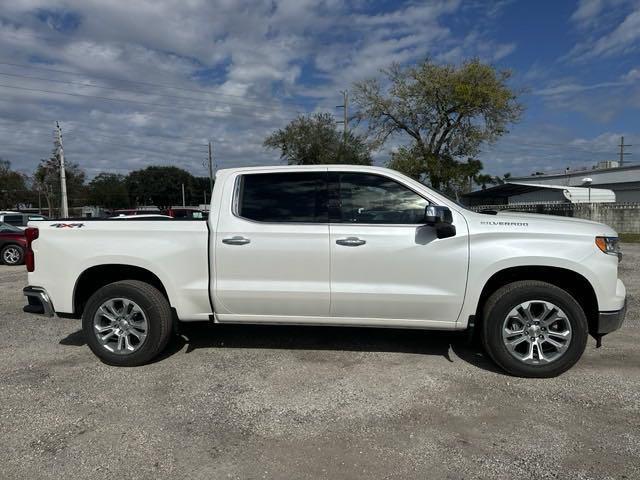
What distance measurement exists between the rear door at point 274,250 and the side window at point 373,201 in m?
0.15

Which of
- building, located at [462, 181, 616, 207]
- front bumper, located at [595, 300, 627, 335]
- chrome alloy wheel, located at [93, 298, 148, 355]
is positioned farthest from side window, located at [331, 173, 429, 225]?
building, located at [462, 181, 616, 207]

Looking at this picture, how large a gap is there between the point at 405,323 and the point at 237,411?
165cm

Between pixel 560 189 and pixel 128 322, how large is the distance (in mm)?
39456

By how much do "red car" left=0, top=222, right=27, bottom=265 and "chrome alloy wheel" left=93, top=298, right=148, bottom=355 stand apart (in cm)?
1050

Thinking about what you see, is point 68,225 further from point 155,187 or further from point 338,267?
point 155,187

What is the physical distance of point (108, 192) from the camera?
300 ft

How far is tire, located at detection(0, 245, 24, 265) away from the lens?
1337 cm

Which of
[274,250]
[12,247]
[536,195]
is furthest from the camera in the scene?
[536,195]

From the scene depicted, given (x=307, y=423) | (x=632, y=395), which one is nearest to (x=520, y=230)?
(x=632, y=395)

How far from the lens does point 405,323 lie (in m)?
4.36

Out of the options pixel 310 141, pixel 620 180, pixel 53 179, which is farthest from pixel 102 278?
pixel 53 179

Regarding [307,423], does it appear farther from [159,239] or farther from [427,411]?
[159,239]

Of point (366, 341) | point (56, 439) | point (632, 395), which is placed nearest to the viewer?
point (56, 439)

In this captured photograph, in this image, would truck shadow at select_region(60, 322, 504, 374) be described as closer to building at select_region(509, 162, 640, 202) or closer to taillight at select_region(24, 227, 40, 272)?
taillight at select_region(24, 227, 40, 272)
